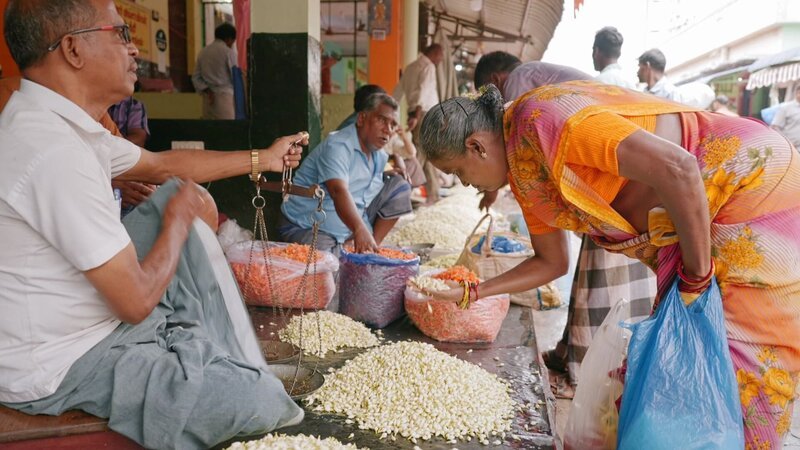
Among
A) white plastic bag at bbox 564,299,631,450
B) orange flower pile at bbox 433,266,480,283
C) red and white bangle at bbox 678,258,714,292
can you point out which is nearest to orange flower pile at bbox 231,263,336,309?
orange flower pile at bbox 433,266,480,283

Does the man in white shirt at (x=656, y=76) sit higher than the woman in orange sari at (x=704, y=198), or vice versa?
the man in white shirt at (x=656, y=76)

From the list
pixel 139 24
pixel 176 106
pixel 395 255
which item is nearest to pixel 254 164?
pixel 395 255

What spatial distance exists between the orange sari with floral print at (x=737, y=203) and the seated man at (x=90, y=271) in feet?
3.64

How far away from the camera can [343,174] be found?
12.5 ft

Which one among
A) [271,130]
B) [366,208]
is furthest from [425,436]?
[271,130]

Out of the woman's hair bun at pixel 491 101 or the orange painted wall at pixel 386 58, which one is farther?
the orange painted wall at pixel 386 58

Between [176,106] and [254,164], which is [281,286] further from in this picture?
[176,106]

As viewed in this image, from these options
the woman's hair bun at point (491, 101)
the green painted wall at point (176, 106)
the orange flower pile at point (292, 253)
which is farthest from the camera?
the green painted wall at point (176, 106)

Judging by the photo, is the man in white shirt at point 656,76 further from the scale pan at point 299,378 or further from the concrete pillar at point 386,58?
the concrete pillar at point 386,58

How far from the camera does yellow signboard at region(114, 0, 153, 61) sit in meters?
6.92

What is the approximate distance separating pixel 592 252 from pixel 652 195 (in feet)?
4.55

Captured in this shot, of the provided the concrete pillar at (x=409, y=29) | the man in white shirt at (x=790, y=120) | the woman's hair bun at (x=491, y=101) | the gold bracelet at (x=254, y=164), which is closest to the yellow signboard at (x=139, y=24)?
the concrete pillar at (x=409, y=29)

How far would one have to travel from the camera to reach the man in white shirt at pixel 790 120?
843cm

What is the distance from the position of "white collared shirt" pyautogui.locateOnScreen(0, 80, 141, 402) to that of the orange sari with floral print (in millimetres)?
1178
